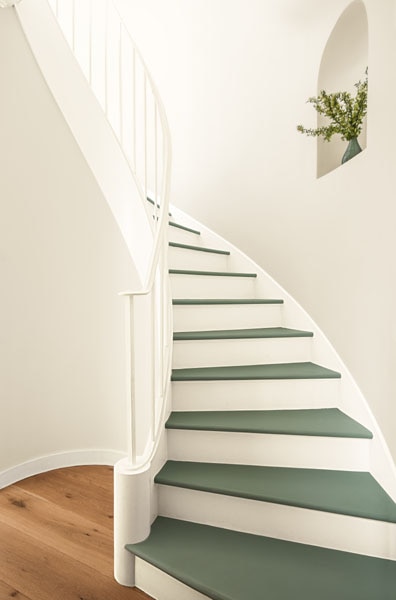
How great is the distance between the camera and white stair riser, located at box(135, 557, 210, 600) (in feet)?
4.66

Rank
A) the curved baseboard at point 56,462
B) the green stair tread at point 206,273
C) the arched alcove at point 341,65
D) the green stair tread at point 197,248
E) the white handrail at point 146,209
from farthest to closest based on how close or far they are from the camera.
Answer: the green stair tread at point 197,248, the green stair tread at point 206,273, the curved baseboard at point 56,462, the arched alcove at point 341,65, the white handrail at point 146,209

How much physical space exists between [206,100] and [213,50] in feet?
A: 1.24

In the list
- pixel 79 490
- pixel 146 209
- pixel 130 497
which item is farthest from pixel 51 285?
pixel 130 497

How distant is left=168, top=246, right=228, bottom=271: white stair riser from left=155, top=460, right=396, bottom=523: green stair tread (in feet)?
4.52

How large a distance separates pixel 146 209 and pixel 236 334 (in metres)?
0.83

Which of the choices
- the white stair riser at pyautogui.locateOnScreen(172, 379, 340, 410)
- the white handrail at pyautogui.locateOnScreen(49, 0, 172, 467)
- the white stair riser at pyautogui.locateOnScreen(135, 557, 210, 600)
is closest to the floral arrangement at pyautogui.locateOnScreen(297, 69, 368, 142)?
the white handrail at pyautogui.locateOnScreen(49, 0, 172, 467)

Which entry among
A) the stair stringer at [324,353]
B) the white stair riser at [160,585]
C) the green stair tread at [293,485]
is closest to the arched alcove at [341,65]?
the stair stringer at [324,353]

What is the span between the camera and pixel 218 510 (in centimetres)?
165

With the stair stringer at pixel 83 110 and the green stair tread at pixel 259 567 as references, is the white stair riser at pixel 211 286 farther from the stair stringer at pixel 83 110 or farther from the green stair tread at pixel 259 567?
the green stair tread at pixel 259 567

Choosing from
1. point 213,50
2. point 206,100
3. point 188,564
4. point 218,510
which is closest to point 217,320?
point 218,510

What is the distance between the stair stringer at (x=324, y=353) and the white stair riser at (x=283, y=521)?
0.18 metres

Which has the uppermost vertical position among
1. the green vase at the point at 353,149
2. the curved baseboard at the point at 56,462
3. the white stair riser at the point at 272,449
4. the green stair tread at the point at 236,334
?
the green vase at the point at 353,149

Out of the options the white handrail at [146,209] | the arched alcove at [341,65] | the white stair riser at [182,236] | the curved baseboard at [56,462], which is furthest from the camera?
the white stair riser at [182,236]

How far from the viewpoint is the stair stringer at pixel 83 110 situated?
7.90 feet
